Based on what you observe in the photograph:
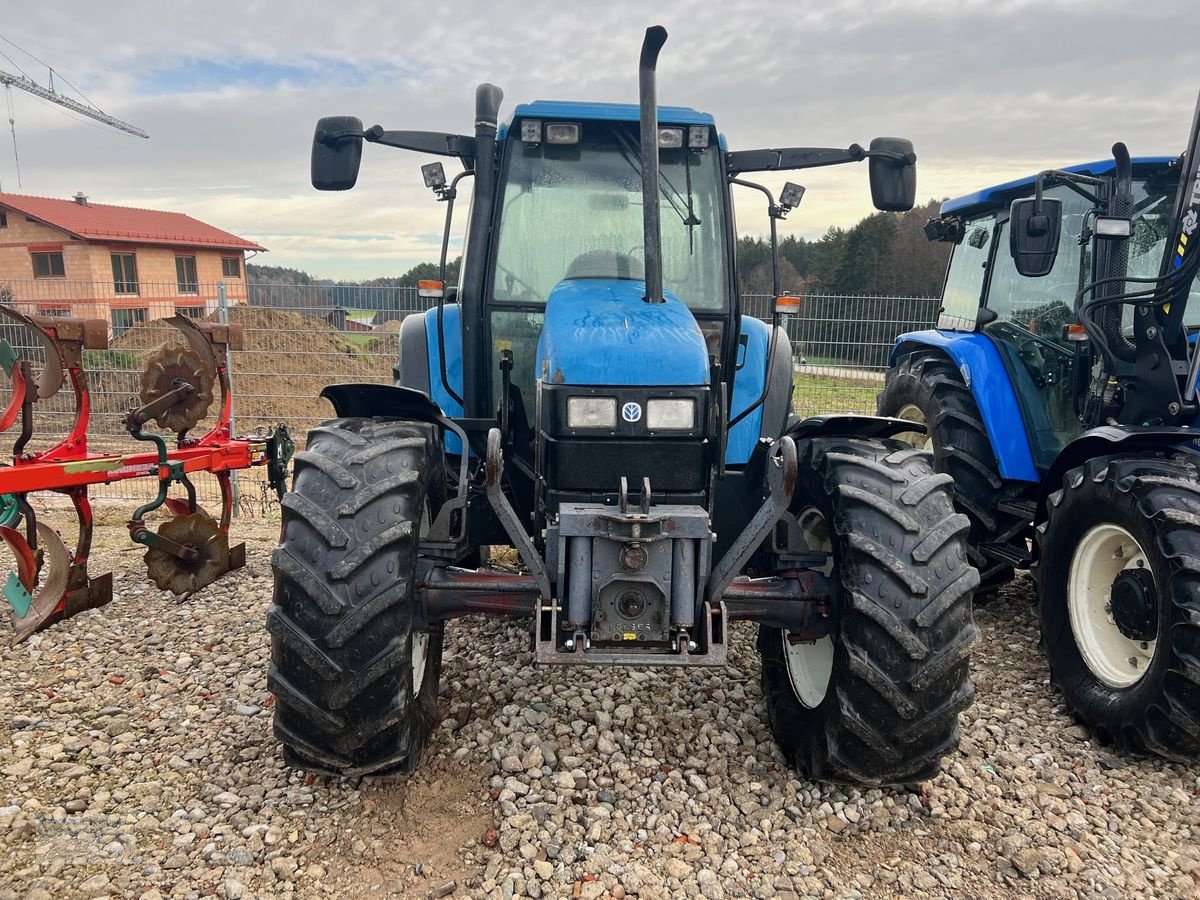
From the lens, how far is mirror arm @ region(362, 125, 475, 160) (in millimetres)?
3559

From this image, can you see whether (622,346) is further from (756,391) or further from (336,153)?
(336,153)

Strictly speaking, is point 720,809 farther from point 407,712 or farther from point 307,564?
point 307,564

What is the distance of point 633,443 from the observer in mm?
2977

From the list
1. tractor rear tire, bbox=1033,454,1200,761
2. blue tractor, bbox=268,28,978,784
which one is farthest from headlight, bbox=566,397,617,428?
tractor rear tire, bbox=1033,454,1200,761

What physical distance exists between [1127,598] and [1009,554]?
122 centimetres

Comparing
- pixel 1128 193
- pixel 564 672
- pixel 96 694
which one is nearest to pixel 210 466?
pixel 96 694

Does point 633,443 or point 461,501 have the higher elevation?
point 633,443

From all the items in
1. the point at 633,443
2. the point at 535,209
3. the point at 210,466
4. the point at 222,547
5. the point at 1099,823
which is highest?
the point at 535,209

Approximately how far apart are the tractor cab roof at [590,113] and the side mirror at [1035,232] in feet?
5.26

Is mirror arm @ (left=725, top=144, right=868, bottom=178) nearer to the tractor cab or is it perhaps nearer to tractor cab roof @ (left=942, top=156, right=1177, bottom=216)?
the tractor cab

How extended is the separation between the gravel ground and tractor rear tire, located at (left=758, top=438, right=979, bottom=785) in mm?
323

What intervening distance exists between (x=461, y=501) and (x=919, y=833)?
198 centimetres

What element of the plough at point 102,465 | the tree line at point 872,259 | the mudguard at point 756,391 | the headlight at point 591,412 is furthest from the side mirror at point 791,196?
the tree line at point 872,259

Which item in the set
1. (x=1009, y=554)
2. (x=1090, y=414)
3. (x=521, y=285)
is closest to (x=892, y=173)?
(x=521, y=285)
